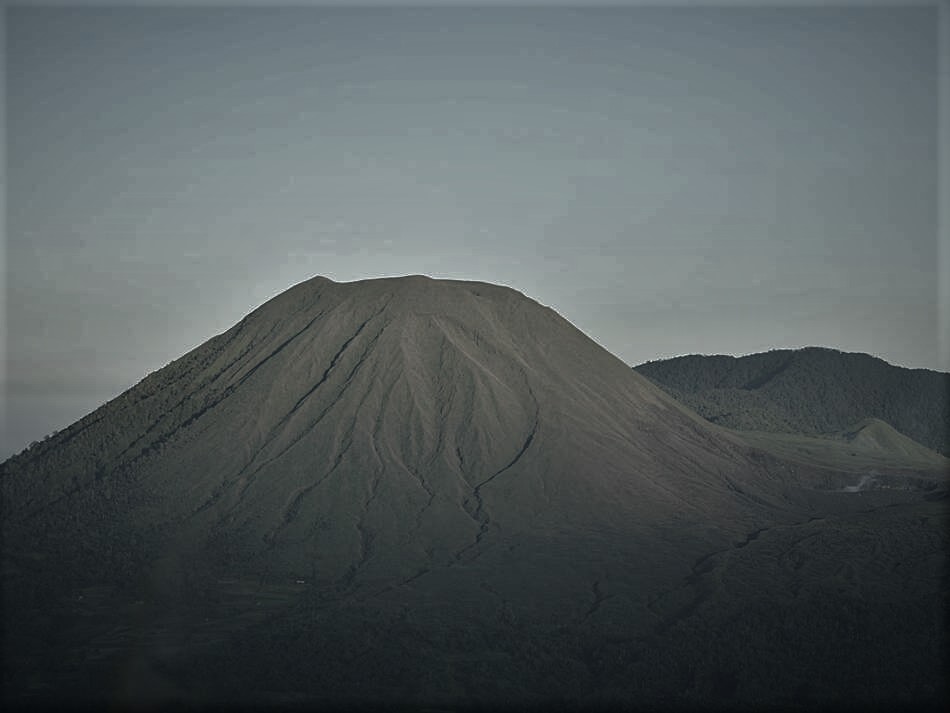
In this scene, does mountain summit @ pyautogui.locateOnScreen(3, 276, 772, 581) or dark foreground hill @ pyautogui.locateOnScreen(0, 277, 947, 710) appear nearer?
dark foreground hill @ pyautogui.locateOnScreen(0, 277, 947, 710)

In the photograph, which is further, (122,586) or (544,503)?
(544,503)

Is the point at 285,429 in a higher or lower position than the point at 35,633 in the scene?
higher

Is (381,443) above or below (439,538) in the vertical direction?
above

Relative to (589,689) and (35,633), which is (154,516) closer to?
(35,633)

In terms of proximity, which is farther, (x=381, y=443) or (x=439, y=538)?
(x=381, y=443)

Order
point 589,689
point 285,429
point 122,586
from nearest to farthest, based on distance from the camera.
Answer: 1. point 589,689
2. point 122,586
3. point 285,429

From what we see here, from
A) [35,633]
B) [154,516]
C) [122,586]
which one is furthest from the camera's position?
[154,516]

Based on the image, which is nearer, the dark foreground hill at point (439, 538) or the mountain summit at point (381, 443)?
the dark foreground hill at point (439, 538)

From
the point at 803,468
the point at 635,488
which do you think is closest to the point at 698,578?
the point at 635,488
